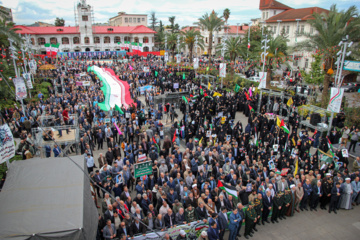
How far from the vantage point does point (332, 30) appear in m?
19.2

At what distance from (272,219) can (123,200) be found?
5412 mm

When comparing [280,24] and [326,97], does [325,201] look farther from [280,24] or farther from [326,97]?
[280,24]

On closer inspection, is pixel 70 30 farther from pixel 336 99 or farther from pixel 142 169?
pixel 142 169

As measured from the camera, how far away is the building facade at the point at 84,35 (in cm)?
6161

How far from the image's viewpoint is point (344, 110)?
19734 mm

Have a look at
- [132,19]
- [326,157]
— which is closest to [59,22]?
[132,19]

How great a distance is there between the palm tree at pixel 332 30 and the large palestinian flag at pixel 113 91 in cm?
1567

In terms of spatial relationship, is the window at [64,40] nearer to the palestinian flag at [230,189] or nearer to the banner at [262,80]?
the banner at [262,80]

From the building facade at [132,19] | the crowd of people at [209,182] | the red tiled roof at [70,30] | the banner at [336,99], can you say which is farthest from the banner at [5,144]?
the building facade at [132,19]

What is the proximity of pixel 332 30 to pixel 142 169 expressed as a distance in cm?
1771

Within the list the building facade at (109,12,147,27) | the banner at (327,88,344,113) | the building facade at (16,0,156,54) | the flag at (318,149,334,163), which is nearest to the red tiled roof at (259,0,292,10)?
the building facade at (16,0,156,54)

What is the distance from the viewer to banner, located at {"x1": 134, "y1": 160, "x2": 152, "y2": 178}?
32.0 ft

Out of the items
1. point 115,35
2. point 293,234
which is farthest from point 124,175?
point 115,35

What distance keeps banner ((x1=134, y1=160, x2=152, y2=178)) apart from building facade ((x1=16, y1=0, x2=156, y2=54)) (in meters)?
53.7
